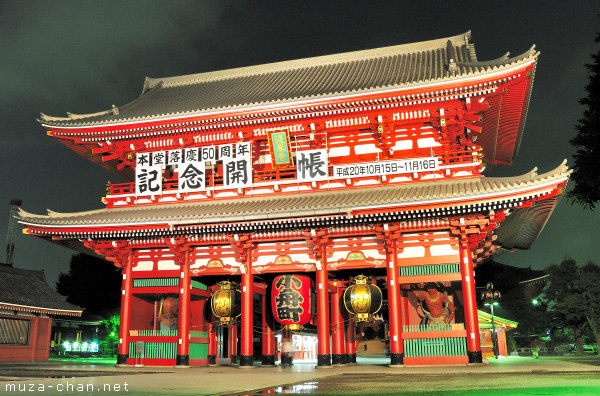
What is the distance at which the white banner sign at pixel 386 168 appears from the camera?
66.3 feet

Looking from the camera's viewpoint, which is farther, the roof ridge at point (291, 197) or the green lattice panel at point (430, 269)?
the green lattice panel at point (430, 269)

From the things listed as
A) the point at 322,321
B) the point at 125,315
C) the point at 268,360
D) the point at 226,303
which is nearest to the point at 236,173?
the point at 226,303

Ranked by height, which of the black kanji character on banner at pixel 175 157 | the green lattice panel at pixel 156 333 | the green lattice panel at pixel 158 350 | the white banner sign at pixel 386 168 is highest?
the black kanji character on banner at pixel 175 157

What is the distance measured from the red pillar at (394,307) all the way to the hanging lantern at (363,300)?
1052mm

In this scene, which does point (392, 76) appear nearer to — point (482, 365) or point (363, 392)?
point (482, 365)

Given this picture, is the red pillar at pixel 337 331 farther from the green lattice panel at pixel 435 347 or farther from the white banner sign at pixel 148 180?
the white banner sign at pixel 148 180

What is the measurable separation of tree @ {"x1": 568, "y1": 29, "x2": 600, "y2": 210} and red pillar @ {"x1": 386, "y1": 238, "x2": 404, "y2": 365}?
22.9 ft

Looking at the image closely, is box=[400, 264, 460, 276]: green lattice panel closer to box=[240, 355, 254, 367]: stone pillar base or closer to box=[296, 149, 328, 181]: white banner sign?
box=[296, 149, 328, 181]: white banner sign

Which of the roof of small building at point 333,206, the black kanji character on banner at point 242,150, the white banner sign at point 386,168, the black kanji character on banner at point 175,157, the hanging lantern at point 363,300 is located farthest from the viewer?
the black kanji character on banner at point 175,157

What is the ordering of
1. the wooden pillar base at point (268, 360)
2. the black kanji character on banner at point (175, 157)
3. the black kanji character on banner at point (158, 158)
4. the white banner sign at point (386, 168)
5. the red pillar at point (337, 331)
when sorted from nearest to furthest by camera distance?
the white banner sign at point (386, 168) < the red pillar at point (337, 331) < the black kanji character on banner at point (175, 157) < the black kanji character on banner at point (158, 158) < the wooden pillar base at point (268, 360)

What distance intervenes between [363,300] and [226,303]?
598 centimetres

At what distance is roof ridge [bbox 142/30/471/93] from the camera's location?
1061 inches

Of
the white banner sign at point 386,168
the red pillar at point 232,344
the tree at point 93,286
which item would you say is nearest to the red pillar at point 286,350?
the red pillar at point 232,344

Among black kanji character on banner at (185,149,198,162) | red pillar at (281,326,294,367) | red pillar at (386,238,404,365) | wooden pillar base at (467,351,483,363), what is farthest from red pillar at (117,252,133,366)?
wooden pillar base at (467,351,483,363)
